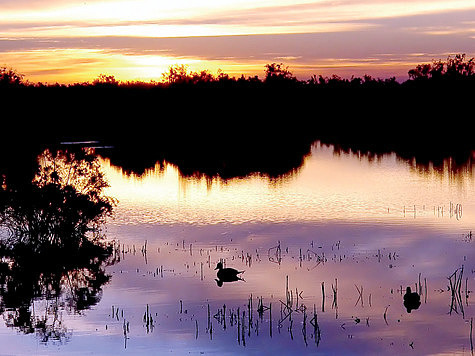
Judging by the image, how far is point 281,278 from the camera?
72.4ft

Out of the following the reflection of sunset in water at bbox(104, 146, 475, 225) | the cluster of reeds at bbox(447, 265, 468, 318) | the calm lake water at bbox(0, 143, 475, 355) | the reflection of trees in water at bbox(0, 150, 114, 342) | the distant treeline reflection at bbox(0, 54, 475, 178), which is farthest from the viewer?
the distant treeline reflection at bbox(0, 54, 475, 178)

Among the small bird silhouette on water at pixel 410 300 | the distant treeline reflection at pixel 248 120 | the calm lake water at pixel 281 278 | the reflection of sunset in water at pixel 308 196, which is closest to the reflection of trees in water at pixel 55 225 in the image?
the calm lake water at pixel 281 278

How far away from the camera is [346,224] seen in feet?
101

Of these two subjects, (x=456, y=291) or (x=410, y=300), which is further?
(x=456, y=291)

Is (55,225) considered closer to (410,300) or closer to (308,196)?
(410,300)

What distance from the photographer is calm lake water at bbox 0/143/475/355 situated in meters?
17.1

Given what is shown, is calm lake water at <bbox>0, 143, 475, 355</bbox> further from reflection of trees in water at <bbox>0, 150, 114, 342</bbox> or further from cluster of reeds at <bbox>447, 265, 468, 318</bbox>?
reflection of trees in water at <bbox>0, 150, 114, 342</bbox>

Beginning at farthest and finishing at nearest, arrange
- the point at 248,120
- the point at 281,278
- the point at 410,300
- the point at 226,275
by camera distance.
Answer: the point at 248,120 < the point at 281,278 < the point at 226,275 < the point at 410,300

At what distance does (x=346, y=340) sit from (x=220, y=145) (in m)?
51.6

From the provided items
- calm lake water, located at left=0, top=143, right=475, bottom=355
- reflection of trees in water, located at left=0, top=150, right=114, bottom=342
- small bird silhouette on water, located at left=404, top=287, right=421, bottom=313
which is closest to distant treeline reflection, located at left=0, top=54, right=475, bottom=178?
calm lake water, located at left=0, top=143, right=475, bottom=355

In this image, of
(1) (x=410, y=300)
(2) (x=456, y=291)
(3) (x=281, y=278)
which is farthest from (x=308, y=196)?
(1) (x=410, y=300)

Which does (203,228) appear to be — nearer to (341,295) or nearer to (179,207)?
(179,207)

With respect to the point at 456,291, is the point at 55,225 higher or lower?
higher

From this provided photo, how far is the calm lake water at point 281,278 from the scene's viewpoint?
17.1m
